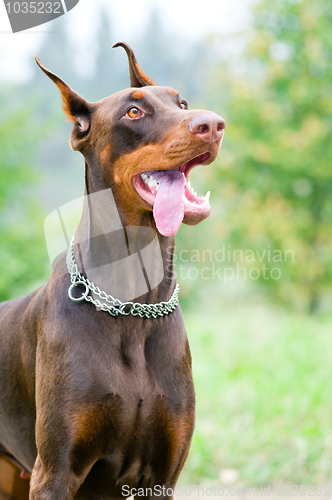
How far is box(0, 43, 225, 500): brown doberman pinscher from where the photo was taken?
81.7 inches

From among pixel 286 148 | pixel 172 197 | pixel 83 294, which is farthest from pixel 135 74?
pixel 286 148

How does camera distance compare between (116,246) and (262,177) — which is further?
(262,177)

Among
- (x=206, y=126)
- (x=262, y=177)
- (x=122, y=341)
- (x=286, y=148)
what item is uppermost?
(x=206, y=126)

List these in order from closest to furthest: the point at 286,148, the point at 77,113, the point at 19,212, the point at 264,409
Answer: the point at 77,113 → the point at 264,409 → the point at 19,212 → the point at 286,148

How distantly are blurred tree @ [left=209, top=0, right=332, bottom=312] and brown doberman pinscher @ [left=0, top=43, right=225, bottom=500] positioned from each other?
8235 mm

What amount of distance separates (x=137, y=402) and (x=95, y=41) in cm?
4210

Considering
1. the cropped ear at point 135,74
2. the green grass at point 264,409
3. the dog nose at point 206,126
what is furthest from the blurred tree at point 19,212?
the dog nose at point 206,126

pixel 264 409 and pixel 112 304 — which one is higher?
pixel 112 304

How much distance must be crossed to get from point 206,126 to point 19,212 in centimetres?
863

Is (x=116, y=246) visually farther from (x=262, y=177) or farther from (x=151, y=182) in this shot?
(x=262, y=177)

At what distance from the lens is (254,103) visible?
1085 cm

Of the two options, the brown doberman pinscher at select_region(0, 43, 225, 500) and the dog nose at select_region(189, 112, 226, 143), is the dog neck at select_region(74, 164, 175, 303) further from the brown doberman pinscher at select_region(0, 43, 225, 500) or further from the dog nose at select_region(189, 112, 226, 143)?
the dog nose at select_region(189, 112, 226, 143)

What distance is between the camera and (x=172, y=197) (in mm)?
2100

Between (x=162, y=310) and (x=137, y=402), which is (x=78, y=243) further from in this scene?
(x=137, y=402)
